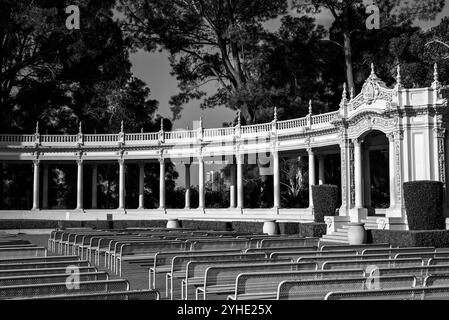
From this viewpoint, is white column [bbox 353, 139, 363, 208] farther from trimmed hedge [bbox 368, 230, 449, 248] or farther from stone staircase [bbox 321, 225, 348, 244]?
trimmed hedge [bbox 368, 230, 449, 248]

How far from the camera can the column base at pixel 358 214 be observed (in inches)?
1528

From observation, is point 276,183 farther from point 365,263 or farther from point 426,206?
point 365,263

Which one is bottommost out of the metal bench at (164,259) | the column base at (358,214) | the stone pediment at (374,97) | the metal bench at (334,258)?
the metal bench at (164,259)

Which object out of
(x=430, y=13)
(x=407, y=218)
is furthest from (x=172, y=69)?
(x=407, y=218)

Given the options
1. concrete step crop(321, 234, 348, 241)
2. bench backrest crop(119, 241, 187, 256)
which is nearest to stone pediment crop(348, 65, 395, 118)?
concrete step crop(321, 234, 348, 241)

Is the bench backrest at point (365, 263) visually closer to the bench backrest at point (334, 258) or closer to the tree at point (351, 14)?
the bench backrest at point (334, 258)

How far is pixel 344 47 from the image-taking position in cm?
5975

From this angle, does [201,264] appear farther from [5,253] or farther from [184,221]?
[184,221]

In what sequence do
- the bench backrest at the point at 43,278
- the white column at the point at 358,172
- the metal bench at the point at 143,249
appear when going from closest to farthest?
the bench backrest at the point at 43,278, the metal bench at the point at 143,249, the white column at the point at 358,172

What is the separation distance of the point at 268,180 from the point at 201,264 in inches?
1897

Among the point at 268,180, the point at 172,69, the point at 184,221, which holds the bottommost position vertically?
the point at 184,221

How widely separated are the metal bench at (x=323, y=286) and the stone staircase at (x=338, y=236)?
1046 inches

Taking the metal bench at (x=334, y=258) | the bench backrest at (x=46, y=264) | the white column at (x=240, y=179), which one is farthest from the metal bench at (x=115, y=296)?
the white column at (x=240, y=179)
